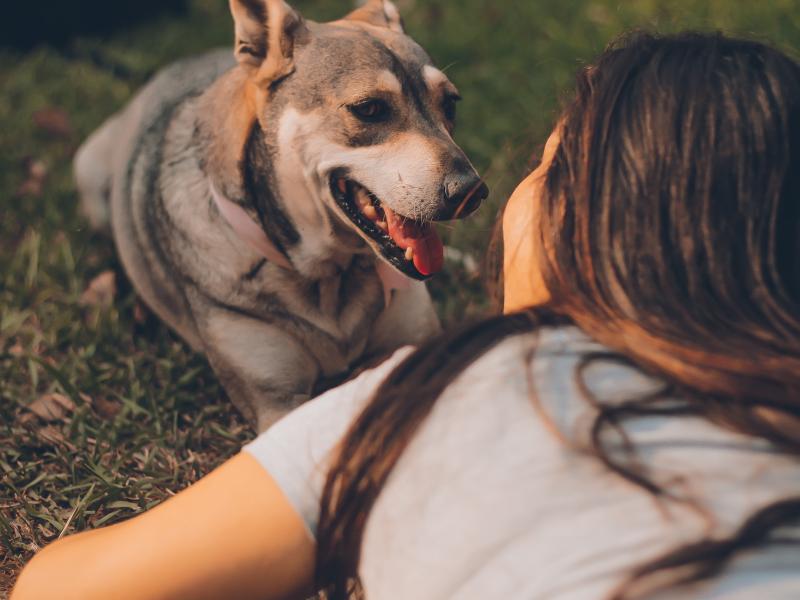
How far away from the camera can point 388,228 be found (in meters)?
2.44

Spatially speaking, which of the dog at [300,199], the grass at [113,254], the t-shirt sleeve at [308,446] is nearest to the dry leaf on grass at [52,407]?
the grass at [113,254]

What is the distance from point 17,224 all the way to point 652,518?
3245mm

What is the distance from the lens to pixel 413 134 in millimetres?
2400

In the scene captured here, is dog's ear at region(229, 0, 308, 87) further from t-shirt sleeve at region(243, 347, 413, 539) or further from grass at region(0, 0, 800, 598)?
t-shirt sleeve at region(243, 347, 413, 539)

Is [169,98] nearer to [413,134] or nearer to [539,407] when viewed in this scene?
[413,134]

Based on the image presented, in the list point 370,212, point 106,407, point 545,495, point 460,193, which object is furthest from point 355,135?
point 545,495

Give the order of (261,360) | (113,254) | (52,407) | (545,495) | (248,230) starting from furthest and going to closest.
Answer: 1. (113,254)
2. (52,407)
3. (261,360)
4. (248,230)
5. (545,495)

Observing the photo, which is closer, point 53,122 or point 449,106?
point 449,106

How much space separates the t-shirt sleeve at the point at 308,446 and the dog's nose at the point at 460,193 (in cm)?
110

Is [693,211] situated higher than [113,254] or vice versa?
[693,211]

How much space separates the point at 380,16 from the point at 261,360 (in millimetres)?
1142

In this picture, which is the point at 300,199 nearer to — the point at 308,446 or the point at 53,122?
the point at 308,446

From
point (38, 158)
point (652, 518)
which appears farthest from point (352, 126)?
point (38, 158)

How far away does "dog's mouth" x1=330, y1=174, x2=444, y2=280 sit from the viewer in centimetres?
241
